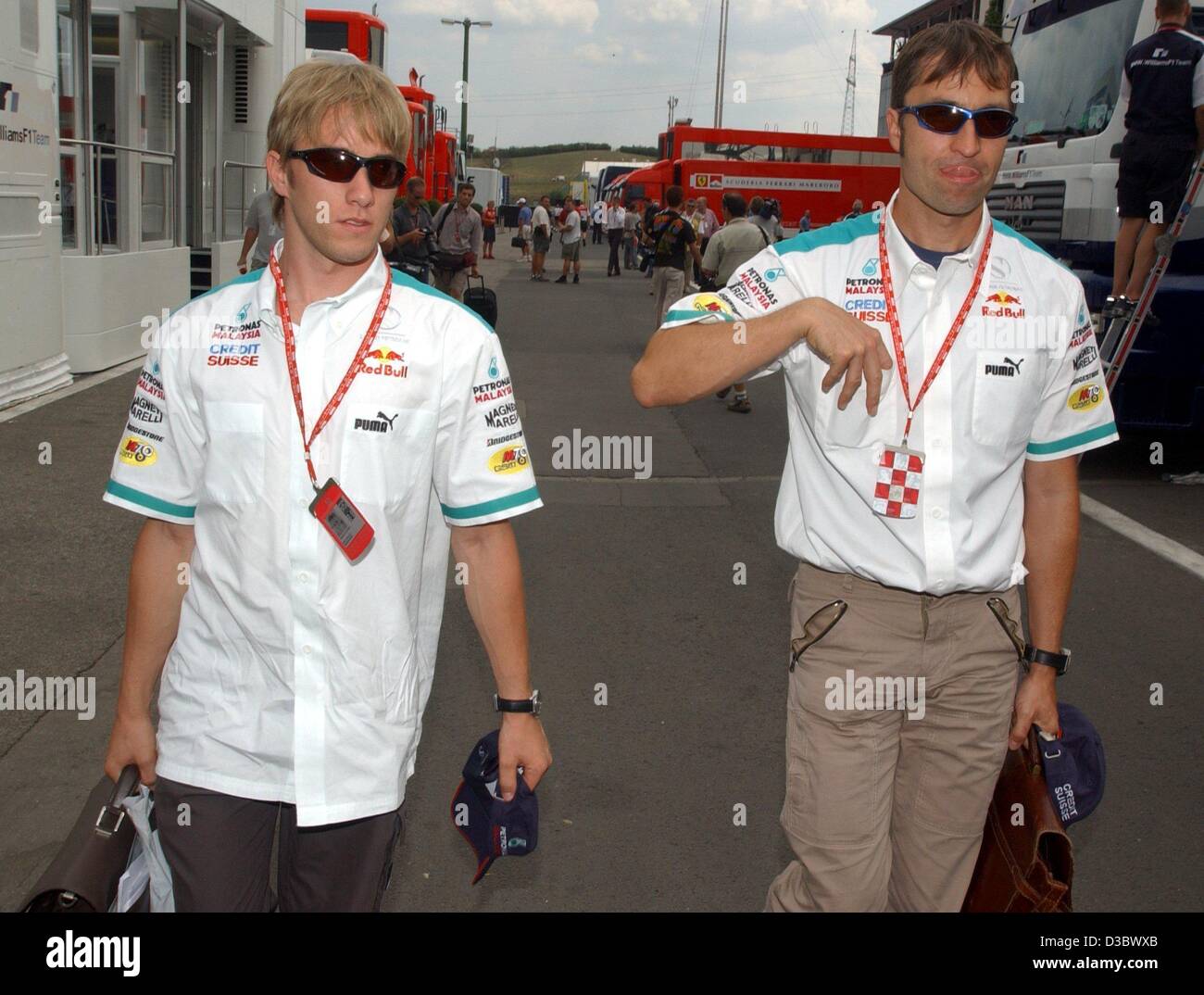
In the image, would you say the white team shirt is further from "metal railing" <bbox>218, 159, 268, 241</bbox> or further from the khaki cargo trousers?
the khaki cargo trousers

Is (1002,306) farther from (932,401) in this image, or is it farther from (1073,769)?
(1073,769)

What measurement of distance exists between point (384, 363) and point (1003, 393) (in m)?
1.29

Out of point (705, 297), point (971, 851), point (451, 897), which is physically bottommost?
point (451, 897)

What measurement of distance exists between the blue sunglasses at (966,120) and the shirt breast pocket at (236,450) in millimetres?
1507

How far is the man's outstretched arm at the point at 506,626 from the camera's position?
8.95ft

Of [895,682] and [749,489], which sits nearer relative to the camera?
[895,682]

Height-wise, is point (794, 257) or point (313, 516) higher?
point (794, 257)

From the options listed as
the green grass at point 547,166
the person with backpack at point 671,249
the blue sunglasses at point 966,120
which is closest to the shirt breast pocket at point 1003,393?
the blue sunglasses at point 966,120

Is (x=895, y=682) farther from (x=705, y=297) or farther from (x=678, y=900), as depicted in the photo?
(x=678, y=900)

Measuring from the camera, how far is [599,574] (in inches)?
294

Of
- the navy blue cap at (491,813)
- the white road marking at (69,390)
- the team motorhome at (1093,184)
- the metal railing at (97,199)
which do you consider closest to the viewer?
the navy blue cap at (491,813)

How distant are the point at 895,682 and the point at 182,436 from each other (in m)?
1.53

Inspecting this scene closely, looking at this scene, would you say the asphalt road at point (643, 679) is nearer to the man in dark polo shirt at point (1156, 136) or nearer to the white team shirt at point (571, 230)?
the man in dark polo shirt at point (1156, 136)

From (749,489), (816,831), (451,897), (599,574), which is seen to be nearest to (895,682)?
(816,831)
